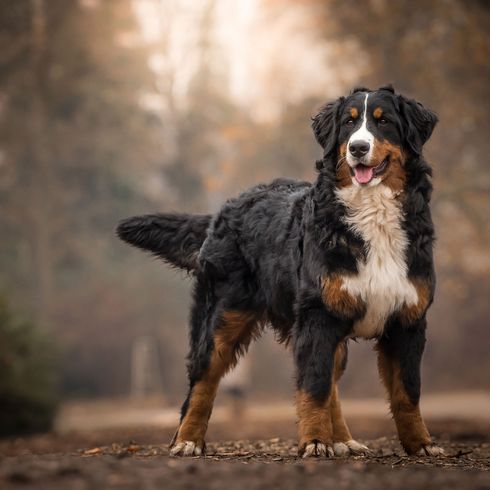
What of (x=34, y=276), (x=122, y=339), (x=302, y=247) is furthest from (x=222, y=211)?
(x=34, y=276)

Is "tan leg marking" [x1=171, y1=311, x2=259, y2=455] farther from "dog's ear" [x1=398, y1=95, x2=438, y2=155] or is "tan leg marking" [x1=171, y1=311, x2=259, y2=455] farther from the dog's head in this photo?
"dog's ear" [x1=398, y1=95, x2=438, y2=155]

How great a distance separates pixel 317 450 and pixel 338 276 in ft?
3.70

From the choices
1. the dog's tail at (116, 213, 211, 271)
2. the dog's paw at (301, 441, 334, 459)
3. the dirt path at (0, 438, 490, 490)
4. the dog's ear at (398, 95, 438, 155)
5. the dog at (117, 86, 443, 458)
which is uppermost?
the dog's ear at (398, 95, 438, 155)

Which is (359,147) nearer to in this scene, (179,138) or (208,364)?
(208,364)

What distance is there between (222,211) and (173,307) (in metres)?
22.6

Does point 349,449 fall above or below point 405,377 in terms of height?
below

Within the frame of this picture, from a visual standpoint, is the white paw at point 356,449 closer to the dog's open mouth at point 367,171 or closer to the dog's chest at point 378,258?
the dog's chest at point 378,258

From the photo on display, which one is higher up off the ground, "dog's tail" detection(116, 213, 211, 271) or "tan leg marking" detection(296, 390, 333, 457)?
"dog's tail" detection(116, 213, 211, 271)

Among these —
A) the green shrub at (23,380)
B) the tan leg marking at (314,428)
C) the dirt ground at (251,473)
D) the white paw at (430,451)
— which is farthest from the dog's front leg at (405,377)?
the green shrub at (23,380)

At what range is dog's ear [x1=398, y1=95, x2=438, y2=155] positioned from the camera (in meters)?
6.41

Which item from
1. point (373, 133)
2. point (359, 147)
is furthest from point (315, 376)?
point (373, 133)

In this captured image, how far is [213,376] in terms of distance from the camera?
6.93m

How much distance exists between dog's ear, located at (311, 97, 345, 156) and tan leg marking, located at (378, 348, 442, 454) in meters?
1.49

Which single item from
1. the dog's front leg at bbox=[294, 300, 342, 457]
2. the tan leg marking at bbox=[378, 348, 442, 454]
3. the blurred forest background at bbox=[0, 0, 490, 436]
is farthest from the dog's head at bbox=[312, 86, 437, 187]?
the blurred forest background at bbox=[0, 0, 490, 436]
